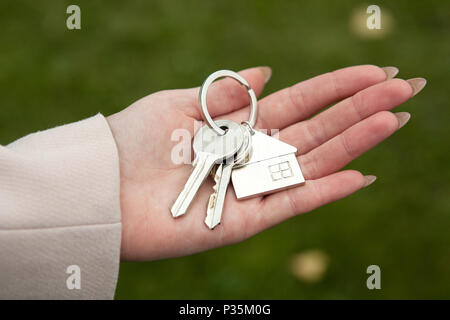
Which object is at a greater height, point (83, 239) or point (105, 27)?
point (105, 27)

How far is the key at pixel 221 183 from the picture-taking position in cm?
193

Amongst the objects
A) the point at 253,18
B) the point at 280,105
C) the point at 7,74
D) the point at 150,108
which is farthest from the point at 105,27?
the point at 280,105

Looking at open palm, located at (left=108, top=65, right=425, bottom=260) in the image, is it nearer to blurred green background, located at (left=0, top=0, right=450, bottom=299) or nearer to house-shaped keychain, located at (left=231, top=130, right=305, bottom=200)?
house-shaped keychain, located at (left=231, top=130, right=305, bottom=200)

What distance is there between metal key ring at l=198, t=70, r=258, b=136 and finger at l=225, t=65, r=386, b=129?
8cm

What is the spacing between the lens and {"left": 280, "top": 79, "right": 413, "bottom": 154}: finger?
2055 millimetres

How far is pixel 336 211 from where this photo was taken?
2.82 m

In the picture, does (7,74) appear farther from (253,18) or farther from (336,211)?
(336,211)

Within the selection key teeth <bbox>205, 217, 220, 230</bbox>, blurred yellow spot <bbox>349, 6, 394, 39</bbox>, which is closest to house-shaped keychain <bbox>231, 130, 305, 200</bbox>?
key teeth <bbox>205, 217, 220, 230</bbox>

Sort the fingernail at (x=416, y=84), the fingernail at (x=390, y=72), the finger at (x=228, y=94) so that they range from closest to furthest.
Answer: the fingernail at (x=416, y=84)
the fingernail at (x=390, y=72)
the finger at (x=228, y=94)

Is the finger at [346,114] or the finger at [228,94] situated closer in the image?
the finger at [346,114]

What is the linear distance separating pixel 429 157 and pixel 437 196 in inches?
10.6

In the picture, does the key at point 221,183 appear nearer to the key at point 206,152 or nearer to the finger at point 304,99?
the key at point 206,152

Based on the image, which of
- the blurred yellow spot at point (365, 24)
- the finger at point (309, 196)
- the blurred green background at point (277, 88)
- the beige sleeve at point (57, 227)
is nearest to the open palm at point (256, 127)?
the finger at point (309, 196)

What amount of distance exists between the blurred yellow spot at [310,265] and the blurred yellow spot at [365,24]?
1661 millimetres
